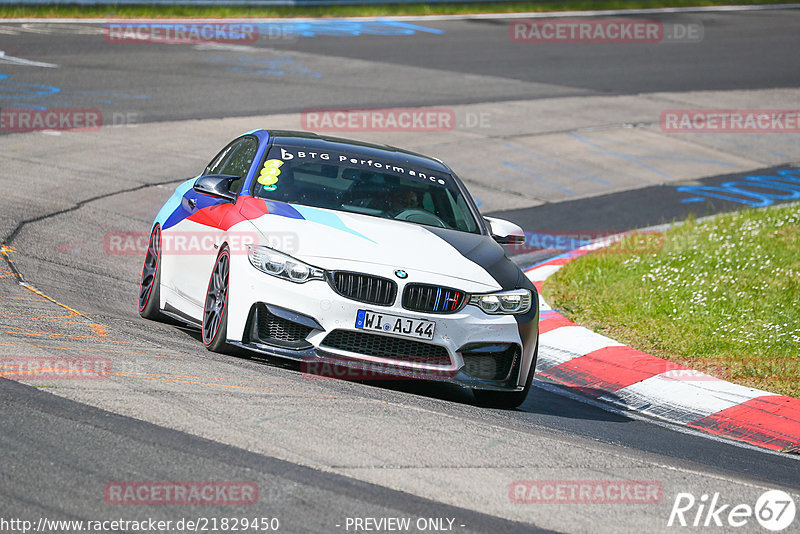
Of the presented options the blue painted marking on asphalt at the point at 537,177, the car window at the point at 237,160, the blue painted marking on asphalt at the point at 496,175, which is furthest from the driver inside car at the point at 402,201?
the blue painted marking on asphalt at the point at 496,175

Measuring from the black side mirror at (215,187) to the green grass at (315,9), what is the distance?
1904cm

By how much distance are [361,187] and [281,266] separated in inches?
53.5

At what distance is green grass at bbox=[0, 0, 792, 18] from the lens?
25.5 m

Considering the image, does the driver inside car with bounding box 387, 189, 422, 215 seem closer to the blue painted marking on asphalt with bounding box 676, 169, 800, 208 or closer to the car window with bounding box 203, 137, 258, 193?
the car window with bounding box 203, 137, 258, 193

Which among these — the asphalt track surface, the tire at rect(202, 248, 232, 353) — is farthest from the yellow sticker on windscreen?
the asphalt track surface

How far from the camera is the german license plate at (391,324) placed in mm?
6504

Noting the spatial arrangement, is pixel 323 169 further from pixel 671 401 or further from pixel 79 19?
pixel 79 19

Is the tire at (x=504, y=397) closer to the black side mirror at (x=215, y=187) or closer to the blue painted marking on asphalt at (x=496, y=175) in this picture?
the black side mirror at (x=215, y=187)

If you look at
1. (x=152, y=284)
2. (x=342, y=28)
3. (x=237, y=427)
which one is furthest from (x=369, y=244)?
(x=342, y=28)

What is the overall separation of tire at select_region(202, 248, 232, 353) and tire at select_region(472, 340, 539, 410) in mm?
1648

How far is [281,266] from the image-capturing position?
21.8 feet

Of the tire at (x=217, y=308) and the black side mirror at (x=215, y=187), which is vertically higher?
the black side mirror at (x=215, y=187)

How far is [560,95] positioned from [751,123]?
371cm

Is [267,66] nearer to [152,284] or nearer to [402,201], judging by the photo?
[152,284]
